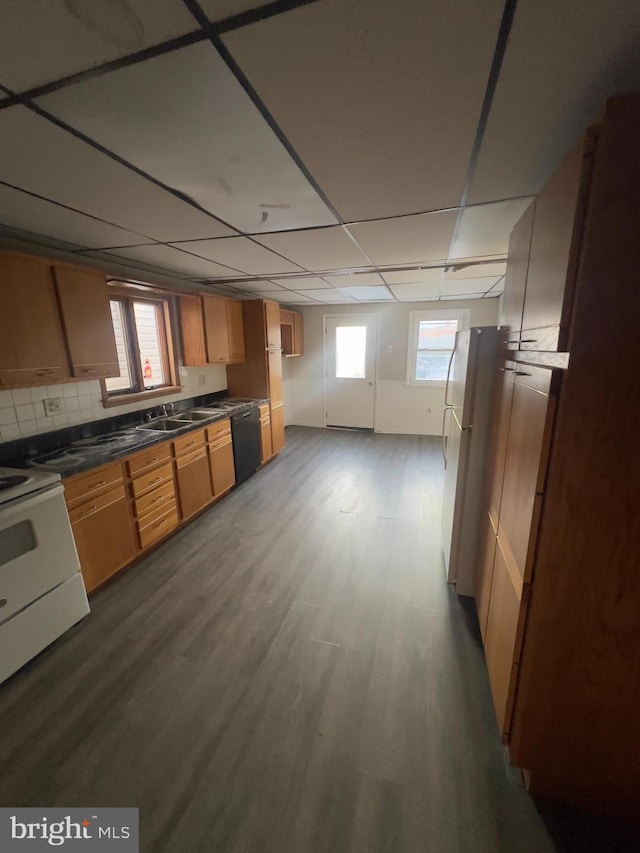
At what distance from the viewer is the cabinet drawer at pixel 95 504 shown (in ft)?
6.82

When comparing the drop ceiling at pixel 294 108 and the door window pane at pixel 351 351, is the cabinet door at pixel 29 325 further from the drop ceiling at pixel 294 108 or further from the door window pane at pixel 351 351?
the door window pane at pixel 351 351

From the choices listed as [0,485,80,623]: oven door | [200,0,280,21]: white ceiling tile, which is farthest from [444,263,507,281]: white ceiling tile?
[0,485,80,623]: oven door

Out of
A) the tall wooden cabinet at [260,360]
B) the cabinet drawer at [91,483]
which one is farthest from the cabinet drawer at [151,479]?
the tall wooden cabinet at [260,360]

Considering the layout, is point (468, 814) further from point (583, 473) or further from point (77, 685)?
point (77, 685)

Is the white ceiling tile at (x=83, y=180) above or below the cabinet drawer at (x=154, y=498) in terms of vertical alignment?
above

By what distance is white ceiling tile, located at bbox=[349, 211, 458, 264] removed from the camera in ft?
6.16

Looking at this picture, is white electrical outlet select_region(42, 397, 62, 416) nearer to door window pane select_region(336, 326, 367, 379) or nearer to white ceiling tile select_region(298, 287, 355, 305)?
white ceiling tile select_region(298, 287, 355, 305)

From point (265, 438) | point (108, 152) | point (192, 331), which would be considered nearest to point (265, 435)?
point (265, 438)

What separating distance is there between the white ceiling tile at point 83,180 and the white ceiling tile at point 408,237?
0.93m

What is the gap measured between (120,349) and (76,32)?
2641mm

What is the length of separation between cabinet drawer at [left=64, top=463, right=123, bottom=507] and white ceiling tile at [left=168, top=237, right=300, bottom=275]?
5.39 ft

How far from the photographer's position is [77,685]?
1.68 metres

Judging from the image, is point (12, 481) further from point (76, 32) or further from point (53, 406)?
point (76, 32)

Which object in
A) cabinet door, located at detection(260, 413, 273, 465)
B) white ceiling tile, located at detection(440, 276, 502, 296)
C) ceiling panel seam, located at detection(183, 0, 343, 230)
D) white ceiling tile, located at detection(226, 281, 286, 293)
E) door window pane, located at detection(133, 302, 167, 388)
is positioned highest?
white ceiling tile, located at detection(226, 281, 286, 293)
